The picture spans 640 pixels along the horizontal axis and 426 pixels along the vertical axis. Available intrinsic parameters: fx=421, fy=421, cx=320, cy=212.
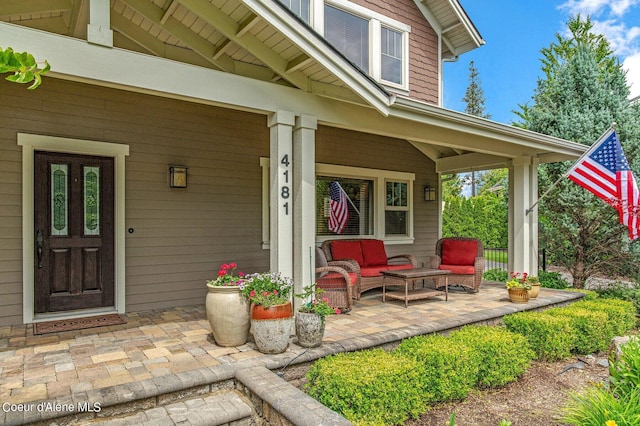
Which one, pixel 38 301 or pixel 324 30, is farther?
pixel 324 30

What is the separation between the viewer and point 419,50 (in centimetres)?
815

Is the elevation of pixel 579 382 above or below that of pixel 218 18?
below

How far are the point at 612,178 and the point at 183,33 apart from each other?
20.4ft

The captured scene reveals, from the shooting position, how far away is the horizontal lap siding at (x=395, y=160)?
725cm

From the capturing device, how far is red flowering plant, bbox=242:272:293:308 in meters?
3.75

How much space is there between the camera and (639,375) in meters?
3.02

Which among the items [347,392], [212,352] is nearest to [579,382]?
[347,392]

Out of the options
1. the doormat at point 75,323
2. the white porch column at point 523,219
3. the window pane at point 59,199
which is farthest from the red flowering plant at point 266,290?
the white porch column at point 523,219

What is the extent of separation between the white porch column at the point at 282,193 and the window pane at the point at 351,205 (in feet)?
9.15

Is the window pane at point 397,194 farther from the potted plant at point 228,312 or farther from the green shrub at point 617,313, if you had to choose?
the potted plant at point 228,312

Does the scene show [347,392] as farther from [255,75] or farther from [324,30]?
[324,30]

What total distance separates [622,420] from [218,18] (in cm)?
440

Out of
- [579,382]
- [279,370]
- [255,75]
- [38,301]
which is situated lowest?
[579,382]

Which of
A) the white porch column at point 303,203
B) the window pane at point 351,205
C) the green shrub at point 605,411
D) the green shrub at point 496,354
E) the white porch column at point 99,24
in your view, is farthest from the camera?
the window pane at point 351,205
